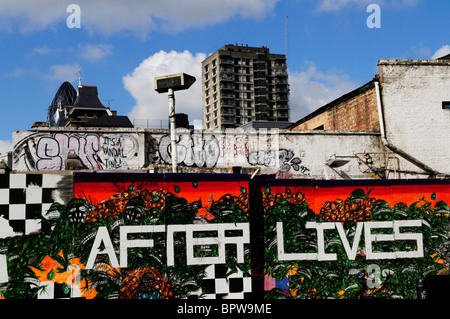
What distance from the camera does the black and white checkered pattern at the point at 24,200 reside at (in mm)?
5816

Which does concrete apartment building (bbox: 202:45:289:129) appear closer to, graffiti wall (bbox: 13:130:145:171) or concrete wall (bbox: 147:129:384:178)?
concrete wall (bbox: 147:129:384:178)

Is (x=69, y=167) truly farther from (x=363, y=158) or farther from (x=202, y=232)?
(x=363, y=158)

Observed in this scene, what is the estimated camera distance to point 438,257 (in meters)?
6.89

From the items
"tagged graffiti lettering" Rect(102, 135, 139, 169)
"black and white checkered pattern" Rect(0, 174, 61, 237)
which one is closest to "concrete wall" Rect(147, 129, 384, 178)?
"tagged graffiti lettering" Rect(102, 135, 139, 169)

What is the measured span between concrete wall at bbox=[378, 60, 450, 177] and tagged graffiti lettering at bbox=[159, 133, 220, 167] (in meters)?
7.97

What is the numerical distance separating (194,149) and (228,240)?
12446 mm

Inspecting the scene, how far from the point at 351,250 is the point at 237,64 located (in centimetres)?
11353

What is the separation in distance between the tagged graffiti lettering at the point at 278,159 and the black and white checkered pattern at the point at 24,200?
13359 millimetres

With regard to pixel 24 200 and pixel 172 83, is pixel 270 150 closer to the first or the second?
pixel 172 83

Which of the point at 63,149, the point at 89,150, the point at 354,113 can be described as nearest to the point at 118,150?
the point at 89,150

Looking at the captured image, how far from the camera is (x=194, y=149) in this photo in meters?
18.5

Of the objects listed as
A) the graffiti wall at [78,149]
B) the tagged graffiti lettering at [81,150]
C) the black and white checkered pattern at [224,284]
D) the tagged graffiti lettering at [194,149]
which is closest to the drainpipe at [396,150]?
the tagged graffiti lettering at [194,149]

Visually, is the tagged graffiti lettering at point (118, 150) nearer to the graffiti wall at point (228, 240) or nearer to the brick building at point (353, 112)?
the brick building at point (353, 112)

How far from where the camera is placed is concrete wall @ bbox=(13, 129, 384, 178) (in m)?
17.1
